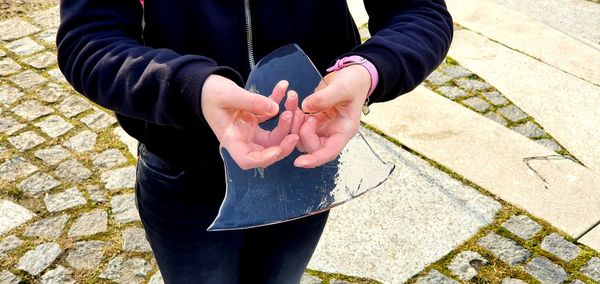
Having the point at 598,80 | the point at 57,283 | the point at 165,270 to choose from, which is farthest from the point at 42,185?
the point at 598,80

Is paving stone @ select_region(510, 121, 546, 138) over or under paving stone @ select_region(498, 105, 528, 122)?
under

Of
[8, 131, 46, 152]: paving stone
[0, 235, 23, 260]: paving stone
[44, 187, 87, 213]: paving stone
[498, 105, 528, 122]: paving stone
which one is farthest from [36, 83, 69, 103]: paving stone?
[498, 105, 528, 122]: paving stone

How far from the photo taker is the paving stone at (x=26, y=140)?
3645 mm

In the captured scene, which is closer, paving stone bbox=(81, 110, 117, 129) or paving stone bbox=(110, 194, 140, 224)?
paving stone bbox=(110, 194, 140, 224)

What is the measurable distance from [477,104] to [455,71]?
0.42 meters

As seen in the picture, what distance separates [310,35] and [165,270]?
718mm

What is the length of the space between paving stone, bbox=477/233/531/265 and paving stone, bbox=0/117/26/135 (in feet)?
8.47

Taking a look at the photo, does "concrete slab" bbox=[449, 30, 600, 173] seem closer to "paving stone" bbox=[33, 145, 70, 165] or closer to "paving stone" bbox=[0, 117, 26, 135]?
"paving stone" bbox=[33, 145, 70, 165]

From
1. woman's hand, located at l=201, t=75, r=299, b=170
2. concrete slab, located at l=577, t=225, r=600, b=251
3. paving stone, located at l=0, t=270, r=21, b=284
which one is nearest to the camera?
woman's hand, located at l=201, t=75, r=299, b=170

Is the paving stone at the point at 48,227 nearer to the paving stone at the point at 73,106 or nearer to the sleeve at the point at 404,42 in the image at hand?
the paving stone at the point at 73,106

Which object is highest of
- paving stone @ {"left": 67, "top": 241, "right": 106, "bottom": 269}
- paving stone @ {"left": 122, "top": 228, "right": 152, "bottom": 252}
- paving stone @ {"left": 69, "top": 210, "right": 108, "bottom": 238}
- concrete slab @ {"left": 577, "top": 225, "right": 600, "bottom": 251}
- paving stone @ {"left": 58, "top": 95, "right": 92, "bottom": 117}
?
paving stone @ {"left": 58, "top": 95, "right": 92, "bottom": 117}

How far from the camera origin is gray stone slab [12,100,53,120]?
389 cm

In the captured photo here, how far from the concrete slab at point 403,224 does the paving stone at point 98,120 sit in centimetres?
147

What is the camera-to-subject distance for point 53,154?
3.61m
